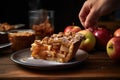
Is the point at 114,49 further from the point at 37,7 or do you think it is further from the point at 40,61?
the point at 37,7

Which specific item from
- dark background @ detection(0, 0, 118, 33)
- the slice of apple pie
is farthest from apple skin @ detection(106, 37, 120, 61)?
dark background @ detection(0, 0, 118, 33)

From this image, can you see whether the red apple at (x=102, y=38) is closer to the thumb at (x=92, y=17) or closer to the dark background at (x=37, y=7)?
the thumb at (x=92, y=17)

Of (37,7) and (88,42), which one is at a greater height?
(37,7)

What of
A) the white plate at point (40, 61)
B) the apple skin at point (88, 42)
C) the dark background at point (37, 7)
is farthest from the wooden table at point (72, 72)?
the dark background at point (37, 7)

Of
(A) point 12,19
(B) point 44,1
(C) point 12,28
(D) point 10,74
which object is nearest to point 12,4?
(A) point 12,19

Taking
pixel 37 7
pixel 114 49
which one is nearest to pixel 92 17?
pixel 114 49

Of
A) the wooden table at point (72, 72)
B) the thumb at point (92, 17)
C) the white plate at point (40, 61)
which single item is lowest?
the wooden table at point (72, 72)
